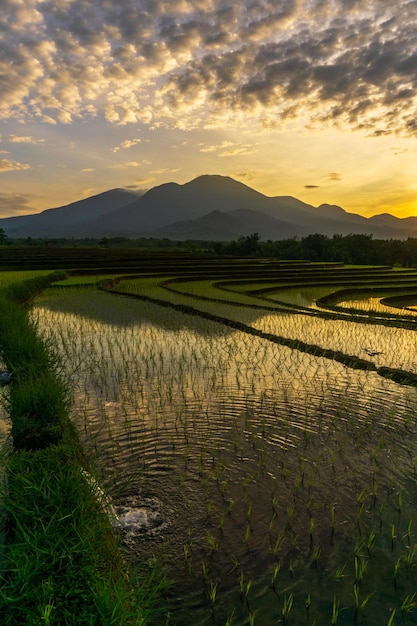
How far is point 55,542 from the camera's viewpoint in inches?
101

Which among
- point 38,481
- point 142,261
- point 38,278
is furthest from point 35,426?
point 142,261

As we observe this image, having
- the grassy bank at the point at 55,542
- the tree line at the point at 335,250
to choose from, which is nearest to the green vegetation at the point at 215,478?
the grassy bank at the point at 55,542

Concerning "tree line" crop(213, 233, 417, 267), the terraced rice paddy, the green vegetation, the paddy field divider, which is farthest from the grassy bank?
"tree line" crop(213, 233, 417, 267)

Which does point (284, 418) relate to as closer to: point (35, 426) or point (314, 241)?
point (35, 426)

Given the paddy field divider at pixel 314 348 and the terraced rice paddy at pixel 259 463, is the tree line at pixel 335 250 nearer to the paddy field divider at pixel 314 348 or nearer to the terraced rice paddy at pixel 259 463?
the paddy field divider at pixel 314 348

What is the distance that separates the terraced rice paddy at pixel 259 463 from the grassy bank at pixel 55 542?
0.55 metres

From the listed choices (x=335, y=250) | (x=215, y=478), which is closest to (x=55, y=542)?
(x=215, y=478)

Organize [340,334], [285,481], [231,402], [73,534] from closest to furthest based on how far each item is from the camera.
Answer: [73,534], [285,481], [231,402], [340,334]

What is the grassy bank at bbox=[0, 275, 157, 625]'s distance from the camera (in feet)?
7.03

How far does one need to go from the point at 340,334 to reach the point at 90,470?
28.2 ft

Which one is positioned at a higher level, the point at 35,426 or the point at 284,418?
the point at 35,426

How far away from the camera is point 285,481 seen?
4.24 meters

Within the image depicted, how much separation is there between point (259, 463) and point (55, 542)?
2571mm

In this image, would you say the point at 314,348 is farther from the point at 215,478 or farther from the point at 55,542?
the point at 55,542
